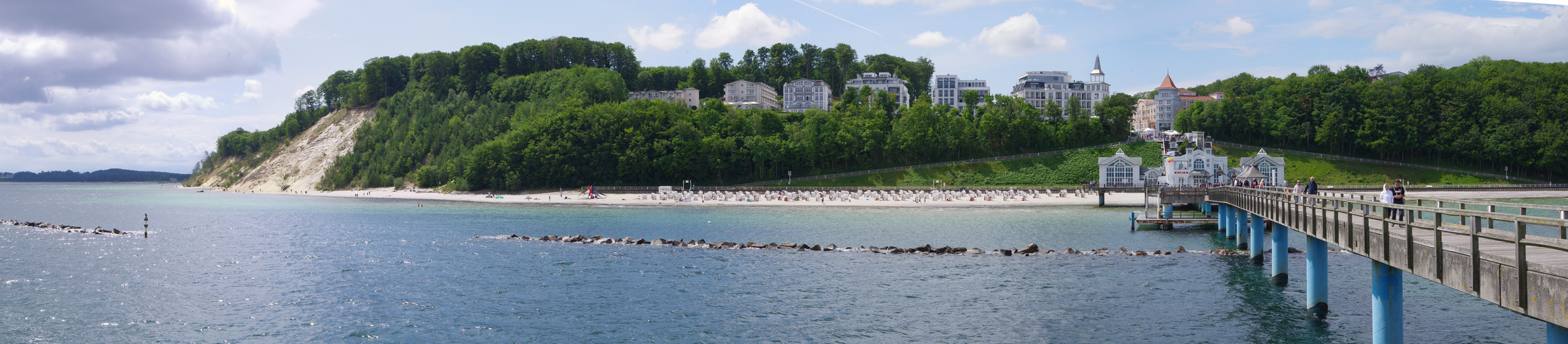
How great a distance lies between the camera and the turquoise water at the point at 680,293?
17.7 metres

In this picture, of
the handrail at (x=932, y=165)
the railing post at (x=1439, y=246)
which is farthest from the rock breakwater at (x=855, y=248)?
the handrail at (x=932, y=165)

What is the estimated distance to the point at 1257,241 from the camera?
89.9 feet

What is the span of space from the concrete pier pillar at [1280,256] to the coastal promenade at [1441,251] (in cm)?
126

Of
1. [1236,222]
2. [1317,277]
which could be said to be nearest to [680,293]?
[1317,277]

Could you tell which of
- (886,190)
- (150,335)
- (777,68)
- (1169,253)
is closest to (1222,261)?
(1169,253)

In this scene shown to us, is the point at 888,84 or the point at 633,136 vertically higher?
the point at 888,84

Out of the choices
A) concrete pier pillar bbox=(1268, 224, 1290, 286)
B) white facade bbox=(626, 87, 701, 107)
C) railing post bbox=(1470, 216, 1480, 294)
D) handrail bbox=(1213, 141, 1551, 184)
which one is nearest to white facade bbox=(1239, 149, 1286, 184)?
handrail bbox=(1213, 141, 1551, 184)

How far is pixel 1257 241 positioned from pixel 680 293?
19.9 meters

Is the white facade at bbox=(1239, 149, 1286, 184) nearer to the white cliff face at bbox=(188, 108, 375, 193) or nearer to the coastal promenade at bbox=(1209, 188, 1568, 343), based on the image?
the coastal promenade at bbox=(1209, 188, 1568, 343)

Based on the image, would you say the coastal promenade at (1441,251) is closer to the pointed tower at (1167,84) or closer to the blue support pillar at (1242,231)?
the blue support pillar at (1242,231)

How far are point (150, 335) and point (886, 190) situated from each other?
6445 cm

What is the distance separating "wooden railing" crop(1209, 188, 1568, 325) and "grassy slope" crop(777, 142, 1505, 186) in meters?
70.3

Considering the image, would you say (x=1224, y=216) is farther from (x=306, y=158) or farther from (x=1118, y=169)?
(x=306, y=158)

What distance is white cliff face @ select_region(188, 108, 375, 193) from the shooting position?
11850 centimetres
